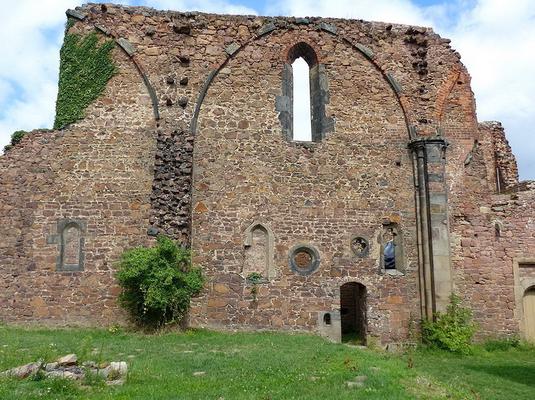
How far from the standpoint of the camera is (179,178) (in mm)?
14500

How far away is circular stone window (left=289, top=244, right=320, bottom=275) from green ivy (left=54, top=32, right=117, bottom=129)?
22.1 ft

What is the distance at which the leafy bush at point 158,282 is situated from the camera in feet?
43.1

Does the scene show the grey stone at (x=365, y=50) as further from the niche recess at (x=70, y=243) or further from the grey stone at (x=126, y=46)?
the niche recess at (x=70, y=243)

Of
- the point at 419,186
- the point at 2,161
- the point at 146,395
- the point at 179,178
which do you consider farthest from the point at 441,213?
the point at 2,161

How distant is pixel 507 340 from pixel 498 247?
2.45 m

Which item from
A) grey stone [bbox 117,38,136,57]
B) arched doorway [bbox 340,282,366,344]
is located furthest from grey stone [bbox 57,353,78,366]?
grey stone [bbox 117,38,136,57]

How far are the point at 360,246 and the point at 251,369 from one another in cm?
709

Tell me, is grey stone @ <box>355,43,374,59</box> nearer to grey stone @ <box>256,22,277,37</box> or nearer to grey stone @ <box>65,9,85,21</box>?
grey stone @ <box>256,22,277,37</box>

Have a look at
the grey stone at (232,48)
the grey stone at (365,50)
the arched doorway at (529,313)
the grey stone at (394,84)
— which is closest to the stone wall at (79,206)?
the grey stone at (232,48)

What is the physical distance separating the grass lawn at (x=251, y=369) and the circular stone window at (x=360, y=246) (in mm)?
2658

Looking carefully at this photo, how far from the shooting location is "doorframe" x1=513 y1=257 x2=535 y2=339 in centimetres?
1484

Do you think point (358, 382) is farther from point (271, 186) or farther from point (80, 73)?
point (80, 73)

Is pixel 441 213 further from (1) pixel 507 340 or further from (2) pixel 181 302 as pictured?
(2) pixel 181 302

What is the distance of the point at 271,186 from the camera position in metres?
15.1
